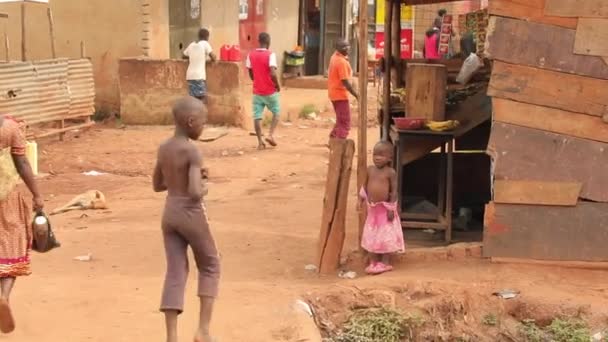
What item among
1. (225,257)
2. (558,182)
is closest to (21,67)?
(225,257)

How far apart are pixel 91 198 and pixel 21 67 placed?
3435 millimetres

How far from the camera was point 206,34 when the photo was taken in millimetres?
14789

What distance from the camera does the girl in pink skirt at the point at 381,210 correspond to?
23.2ft

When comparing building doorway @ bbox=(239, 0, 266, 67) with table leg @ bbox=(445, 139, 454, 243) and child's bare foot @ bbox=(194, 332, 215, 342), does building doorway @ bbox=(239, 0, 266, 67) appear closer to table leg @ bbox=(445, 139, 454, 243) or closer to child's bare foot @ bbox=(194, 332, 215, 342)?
table leg @ bbox=(445, 139, 454, 243)

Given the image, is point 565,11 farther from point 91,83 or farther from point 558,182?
point 91,83

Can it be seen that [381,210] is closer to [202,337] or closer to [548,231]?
[548,231]

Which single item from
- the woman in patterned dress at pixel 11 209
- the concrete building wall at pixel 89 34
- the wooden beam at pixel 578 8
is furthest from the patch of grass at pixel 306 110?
the woman in patterned dress at pixel 11 209

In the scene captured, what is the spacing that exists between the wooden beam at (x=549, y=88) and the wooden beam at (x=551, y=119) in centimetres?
4

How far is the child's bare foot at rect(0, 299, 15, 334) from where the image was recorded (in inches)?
216

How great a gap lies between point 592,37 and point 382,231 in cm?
197

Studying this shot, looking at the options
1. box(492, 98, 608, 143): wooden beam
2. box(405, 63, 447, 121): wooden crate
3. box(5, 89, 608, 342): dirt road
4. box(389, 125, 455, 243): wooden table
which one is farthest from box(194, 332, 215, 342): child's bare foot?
box(405, 63, 447, 121): wooden crate

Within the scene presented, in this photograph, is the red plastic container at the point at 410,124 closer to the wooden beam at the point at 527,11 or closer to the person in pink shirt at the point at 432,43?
the wooden beam at the point at 527,11

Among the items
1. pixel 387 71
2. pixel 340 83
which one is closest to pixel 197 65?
pixel 340 83

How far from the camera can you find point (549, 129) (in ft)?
22.5
